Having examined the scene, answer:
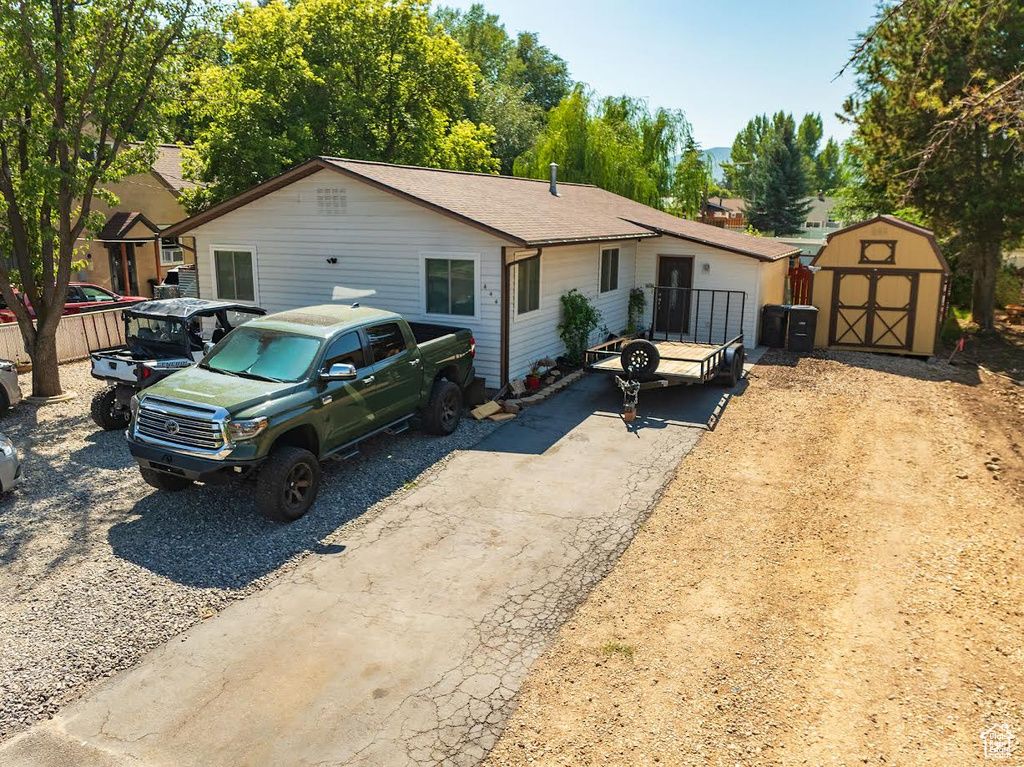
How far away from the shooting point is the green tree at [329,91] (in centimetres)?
2389

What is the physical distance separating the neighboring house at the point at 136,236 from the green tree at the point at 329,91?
9.35 ft

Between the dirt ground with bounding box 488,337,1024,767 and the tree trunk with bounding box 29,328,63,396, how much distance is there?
1143 centimetres

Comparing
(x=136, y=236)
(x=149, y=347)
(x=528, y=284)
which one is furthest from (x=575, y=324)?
(x=136, y=236)

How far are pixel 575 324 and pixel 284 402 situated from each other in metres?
8.72

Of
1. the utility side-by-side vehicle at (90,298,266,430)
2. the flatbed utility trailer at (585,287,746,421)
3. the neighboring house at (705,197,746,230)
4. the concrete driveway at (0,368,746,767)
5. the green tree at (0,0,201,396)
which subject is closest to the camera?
the concrete driveway at (0,368,746,767)

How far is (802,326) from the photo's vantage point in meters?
18.6

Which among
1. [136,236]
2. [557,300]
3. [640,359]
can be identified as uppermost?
[136,236]

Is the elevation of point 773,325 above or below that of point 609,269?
below

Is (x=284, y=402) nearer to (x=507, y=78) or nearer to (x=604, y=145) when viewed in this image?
(x=604, y=145)

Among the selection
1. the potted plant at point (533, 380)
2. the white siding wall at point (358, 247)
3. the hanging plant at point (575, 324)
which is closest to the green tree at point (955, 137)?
the hanging plant at point (575, 324)

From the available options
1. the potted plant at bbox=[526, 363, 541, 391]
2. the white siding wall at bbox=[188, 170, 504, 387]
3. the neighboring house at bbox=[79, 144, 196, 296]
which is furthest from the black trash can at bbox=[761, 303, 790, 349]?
the neighboring house at bbox=[79, 144, 196, 296]

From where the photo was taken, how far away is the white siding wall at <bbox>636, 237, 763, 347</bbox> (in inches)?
733

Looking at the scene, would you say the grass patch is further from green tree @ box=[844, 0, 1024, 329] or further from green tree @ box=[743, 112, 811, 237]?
green tree @ box=[743, 112, 811, 237]

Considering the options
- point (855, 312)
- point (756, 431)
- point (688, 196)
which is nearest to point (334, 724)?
point (756, 431)
